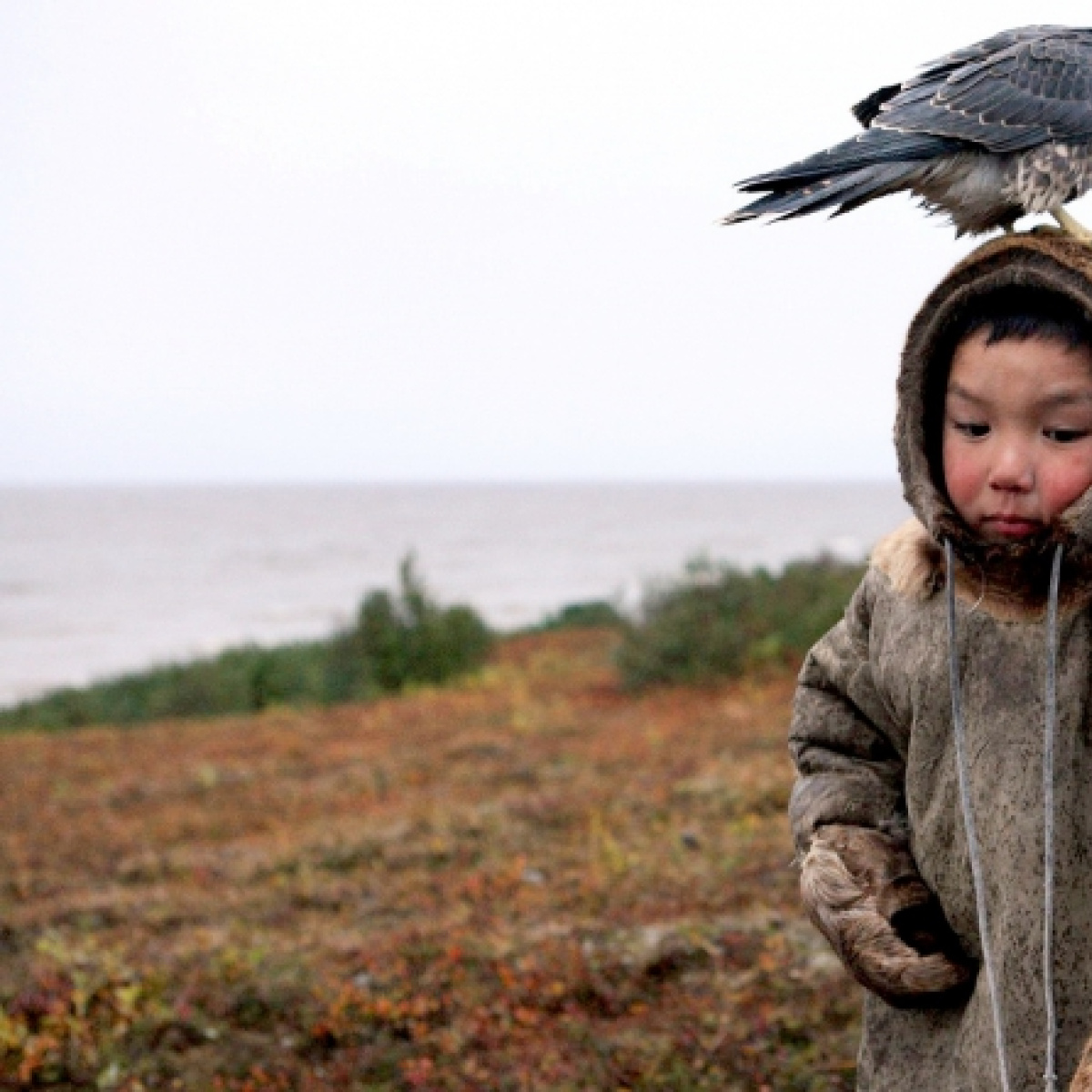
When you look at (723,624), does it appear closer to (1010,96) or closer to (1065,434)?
(1010,96)

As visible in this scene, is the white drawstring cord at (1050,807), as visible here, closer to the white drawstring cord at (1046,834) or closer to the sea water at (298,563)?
the white drawstring cord at (1046,834)

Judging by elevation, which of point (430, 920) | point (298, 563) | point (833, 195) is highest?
point (833, 195)

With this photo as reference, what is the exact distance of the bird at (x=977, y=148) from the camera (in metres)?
2.15

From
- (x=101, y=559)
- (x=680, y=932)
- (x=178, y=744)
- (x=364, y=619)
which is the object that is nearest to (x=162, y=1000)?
(x=680, y=932)

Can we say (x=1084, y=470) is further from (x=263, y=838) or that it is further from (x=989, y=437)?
(x=263, y=838)

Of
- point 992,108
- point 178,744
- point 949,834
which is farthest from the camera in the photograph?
point 178,744

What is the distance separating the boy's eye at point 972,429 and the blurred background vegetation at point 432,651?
1094 cm

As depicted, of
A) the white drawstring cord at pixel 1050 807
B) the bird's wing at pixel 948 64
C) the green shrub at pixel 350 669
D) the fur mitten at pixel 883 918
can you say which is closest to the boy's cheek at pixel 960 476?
the white drawstring cord at pixel 1050 807

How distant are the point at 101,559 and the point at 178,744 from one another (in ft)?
183

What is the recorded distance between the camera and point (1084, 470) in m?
1.76

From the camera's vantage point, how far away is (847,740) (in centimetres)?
216

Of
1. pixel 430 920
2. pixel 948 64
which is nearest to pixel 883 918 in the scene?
pixel 948 64

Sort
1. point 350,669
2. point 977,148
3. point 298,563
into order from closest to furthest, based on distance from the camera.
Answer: point 977,148 < point 350,669 < point 298,563

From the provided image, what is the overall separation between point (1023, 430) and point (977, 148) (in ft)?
2.81
